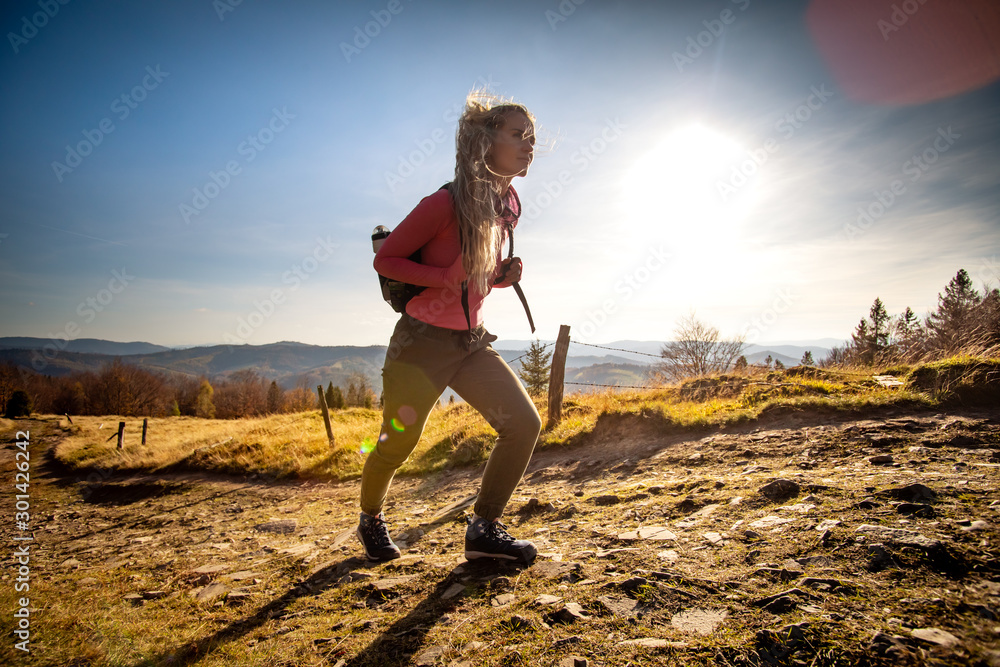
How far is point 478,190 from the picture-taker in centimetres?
228

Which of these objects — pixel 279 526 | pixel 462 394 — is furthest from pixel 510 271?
pixel 279 526

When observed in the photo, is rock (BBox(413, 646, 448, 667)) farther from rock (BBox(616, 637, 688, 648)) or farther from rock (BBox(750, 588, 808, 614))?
rock (BBox(750, 588, 808, 614))

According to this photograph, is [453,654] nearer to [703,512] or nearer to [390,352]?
[390,352]

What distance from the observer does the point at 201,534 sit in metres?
4.70

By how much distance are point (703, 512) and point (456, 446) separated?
17.3 feet

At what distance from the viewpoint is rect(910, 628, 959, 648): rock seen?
114cm

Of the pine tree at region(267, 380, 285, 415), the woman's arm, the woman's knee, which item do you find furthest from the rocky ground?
the pine tree at region(267, 380, 285, 415)

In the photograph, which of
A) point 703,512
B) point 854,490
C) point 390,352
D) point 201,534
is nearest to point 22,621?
point 390,352

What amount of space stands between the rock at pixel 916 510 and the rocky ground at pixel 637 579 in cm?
1

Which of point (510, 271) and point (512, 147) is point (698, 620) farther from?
point (512, 147)

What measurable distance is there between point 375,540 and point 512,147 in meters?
2.65

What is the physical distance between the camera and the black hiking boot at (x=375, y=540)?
8.98ft

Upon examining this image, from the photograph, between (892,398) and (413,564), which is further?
(892,398)

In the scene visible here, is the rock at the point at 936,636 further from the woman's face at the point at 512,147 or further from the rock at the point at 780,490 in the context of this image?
the woman's face at the point at 512,147
